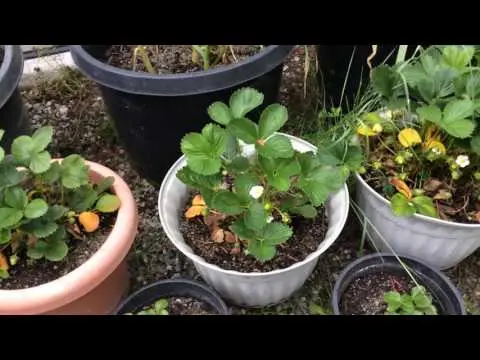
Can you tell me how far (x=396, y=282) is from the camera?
1.27 m

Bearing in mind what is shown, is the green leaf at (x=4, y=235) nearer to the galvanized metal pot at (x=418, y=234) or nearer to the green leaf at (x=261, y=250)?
the green leaf at (x=261, y=250)

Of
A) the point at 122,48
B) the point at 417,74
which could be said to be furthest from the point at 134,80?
the point at 417,74

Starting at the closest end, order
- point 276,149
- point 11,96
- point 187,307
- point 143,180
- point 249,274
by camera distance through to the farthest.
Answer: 1. point 276,149
2. point 249,274
3. point 187,307
4. point 11,96
5. point 143,180

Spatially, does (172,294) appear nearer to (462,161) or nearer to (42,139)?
(42,139)

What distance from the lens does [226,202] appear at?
3.55ft

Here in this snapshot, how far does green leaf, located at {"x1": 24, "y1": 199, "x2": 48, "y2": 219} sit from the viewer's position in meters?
1.06

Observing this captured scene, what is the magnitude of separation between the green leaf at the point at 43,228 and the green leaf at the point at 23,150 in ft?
0.42

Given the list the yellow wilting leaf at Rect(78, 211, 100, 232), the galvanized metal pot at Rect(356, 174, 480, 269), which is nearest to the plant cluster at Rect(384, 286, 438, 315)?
the galvanized metal pot at Rect(356, 174, 480, 269)

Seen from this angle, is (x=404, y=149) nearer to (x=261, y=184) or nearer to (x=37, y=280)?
(x=261, y=184)

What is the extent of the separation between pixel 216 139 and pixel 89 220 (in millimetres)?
370

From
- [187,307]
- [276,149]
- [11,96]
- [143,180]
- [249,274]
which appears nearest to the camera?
[276,149]

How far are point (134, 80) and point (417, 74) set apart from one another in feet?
2.06

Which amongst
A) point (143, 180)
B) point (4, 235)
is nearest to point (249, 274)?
point (4, 235)

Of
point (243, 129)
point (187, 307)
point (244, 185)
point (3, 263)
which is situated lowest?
point (187, 307)
